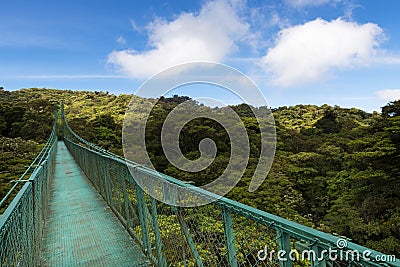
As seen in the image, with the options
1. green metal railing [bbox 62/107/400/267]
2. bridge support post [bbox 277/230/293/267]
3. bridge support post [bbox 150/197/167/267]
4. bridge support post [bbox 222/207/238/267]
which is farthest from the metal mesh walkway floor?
bridge support post [bbox 277/230/293/267]

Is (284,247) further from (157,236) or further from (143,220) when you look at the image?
(143,220)

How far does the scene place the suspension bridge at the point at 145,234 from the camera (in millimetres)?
884

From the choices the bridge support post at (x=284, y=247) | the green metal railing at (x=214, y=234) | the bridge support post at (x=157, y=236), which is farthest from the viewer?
the bridge support post at (x=157, y=236)

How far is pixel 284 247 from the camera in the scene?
3.12ft

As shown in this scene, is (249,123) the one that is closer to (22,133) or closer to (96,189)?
(96,189)

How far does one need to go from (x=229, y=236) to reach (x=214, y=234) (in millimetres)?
541

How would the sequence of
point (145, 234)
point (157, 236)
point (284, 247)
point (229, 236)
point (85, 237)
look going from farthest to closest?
point (85, 237)
point (145, 234)
point (157, 236)
point (229, 236)
point (284, 247)

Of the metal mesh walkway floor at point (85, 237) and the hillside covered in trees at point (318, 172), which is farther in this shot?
the hillside covered in trees at point (318, 172)

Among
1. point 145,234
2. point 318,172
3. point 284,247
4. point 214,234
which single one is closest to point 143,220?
point 145,234

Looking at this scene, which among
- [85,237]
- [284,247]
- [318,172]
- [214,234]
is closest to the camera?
[284,247]

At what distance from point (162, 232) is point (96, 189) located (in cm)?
309

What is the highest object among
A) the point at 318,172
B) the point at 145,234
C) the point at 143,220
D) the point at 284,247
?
the point at 284,247

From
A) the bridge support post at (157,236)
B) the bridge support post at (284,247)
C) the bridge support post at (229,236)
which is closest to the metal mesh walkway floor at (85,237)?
the bridge support post at (157,236)

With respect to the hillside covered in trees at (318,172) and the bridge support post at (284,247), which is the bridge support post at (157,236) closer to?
the bridge support post at (284,247)
